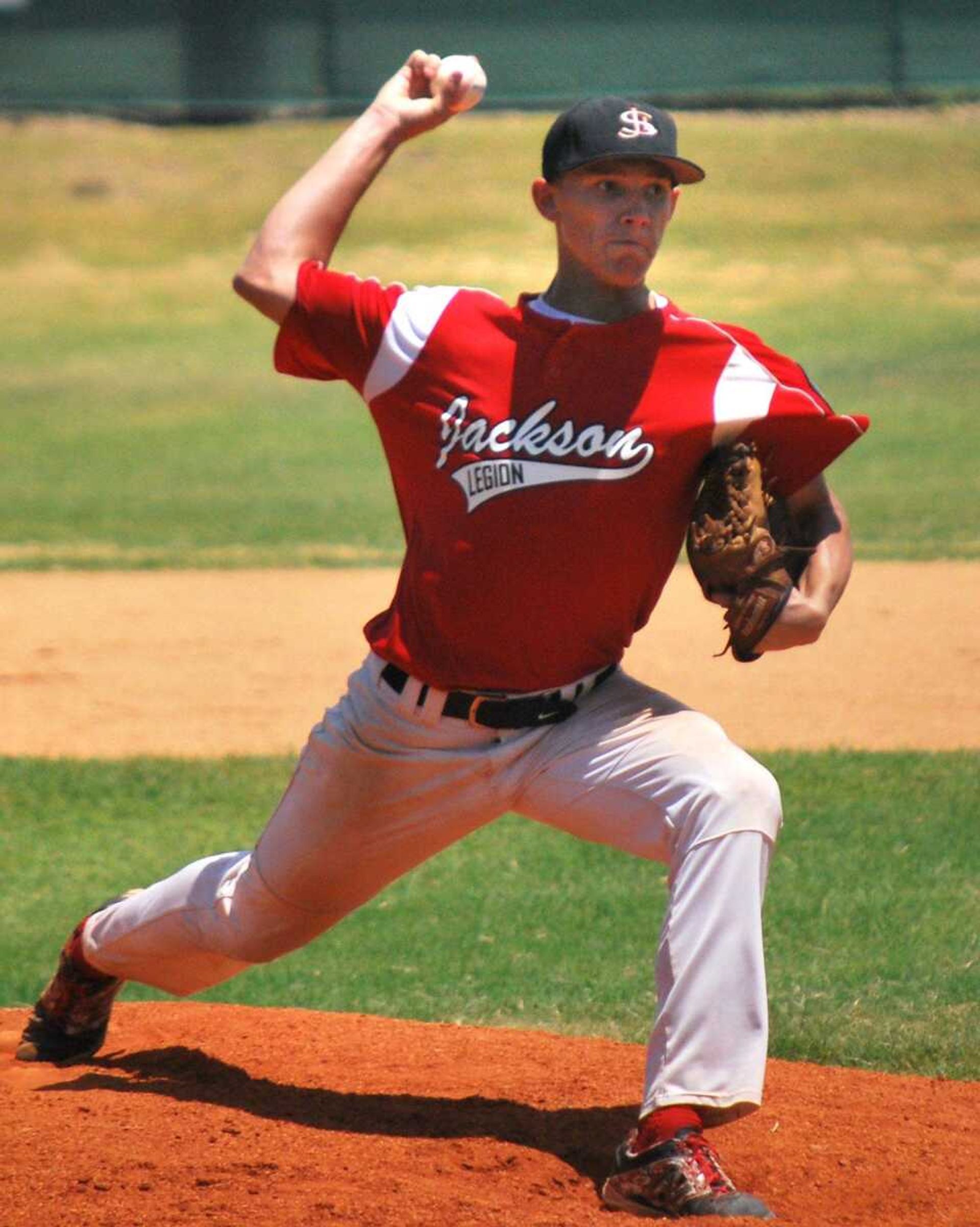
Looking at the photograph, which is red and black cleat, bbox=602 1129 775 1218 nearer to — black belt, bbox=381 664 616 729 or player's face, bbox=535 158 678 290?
black belt, bbox=381 664 616 729

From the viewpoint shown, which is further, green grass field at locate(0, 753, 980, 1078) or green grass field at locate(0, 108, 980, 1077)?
→ green grass field at locate(0, 108, 980, 1077)

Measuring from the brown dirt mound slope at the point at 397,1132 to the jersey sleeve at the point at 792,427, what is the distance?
4.16ft

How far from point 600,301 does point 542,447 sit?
34cm

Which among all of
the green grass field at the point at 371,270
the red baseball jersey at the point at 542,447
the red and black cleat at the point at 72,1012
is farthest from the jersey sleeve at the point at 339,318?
the green grass field at the point at 371,270

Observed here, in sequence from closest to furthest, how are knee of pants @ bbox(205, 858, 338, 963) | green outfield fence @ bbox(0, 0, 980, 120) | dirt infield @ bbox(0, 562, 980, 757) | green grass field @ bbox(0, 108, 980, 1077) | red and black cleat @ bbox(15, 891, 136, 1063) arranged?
knee of pants @ bbox(205, 858, 338, 963), red and black cleat @ bbox(15, 891, 136, 1063), green grass field @ bbox(0, 108, 980, 1077), dirt infield @ bbox(0, 562, 980, 757), green outfield fence @ bbox(0, 0, 980, 120)

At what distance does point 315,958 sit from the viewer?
17.9 feet

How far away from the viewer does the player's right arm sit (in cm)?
373

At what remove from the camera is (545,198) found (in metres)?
3.81

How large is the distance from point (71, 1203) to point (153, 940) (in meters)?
0.87

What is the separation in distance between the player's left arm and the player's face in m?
0.53

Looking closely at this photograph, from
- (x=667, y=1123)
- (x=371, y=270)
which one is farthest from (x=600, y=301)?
(x=371, y=270)

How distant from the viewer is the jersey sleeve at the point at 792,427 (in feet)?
11.7

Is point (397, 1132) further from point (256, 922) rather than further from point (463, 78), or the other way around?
point (463, 78)

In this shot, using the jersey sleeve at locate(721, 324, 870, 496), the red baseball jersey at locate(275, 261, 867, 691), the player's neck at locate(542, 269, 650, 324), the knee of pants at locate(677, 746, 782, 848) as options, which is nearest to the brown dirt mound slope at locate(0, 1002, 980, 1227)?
the knee of pants at locate(677, 746, 782, 848)
